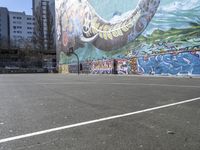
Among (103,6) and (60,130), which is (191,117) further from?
(103,6)

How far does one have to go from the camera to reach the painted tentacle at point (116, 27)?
40.8m

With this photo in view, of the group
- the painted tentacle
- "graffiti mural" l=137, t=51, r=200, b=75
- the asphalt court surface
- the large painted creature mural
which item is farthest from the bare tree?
the asphalt court surface

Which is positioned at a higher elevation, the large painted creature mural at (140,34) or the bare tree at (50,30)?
the bare tree at (50,30)

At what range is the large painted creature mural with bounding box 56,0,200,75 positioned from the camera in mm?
33938

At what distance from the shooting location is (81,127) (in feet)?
23.1

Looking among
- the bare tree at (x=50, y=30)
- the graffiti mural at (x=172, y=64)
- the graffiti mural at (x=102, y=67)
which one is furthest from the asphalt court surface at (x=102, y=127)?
the bare tree at (x=50, y=30)

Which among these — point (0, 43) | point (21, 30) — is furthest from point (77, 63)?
point (21, 30)

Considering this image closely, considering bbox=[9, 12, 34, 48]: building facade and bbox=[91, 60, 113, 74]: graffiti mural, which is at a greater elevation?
bbox=[9, 12, 34, 48]: building facade

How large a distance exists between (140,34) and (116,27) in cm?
718

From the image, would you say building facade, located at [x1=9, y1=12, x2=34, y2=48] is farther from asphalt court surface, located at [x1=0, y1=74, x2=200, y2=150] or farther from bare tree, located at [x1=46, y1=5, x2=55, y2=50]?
asphalt court surface, located at [x1=0, y1=74, x2=200, y2=150]

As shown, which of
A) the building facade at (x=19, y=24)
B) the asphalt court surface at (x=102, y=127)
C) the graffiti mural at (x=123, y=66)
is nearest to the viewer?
the asphalt court surface at (x=102, y=127)

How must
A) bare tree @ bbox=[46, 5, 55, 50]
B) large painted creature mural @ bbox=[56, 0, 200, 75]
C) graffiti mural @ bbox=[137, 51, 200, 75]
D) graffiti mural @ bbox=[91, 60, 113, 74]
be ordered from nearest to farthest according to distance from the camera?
graffiti mural @ bbox=[137, 51, 200, 75] < large painted creature mural @ bbox=[56, 0, 200, 75] < graffiti mural @ bbox=[91, 60, 113, 74] < bare tree @ bbox=[46, 5, 55, 50]

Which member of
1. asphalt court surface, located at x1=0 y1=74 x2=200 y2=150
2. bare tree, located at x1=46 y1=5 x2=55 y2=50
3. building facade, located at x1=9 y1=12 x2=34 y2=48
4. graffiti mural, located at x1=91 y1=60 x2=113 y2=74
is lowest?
asphalt court surface, located at x1=0 y1=74 x2=200 y2=150

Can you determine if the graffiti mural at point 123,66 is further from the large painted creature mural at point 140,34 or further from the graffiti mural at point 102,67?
the graffiti mural at point 102,67
